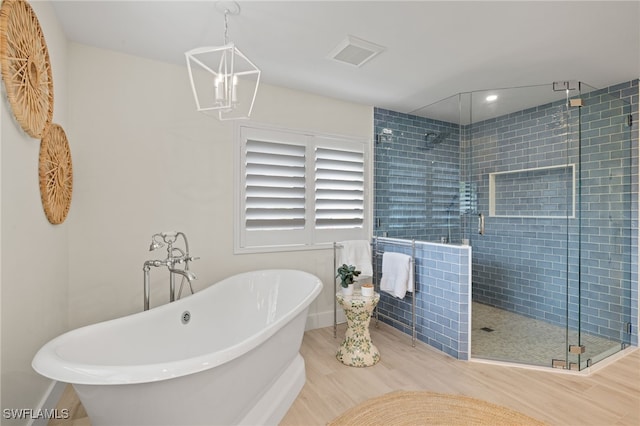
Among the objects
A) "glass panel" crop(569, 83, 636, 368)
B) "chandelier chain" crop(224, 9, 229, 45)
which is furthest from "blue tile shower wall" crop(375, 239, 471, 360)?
"chandelier chain" crop(224, 9, 229, 45)

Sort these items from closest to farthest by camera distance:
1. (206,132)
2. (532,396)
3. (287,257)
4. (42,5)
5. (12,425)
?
1. (12,425)
2. (42,5)
3. (532,396)
4. (206,132)
5. (287,257)

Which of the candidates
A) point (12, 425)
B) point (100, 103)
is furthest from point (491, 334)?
point (100, 103)

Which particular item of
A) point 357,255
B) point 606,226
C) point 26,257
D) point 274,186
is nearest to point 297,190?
point 274,186

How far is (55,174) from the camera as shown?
2.03 metres

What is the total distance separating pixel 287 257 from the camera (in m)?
3.34

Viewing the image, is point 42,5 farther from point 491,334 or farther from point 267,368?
point 491,334

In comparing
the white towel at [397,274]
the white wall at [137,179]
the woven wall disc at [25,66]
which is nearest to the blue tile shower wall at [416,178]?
the white towel at [397,274]

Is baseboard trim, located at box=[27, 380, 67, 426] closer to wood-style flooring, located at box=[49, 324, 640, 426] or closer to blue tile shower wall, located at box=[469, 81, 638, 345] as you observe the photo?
wood-style flooring, located at box=[49, 324, 640, 426]

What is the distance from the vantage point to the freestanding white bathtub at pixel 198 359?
1296mm

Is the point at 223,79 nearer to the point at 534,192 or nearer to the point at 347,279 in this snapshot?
the point at 347,279

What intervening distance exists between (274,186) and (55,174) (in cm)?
169

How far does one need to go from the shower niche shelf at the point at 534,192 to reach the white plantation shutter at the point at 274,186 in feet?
6.11

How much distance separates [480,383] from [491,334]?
0.82 meters

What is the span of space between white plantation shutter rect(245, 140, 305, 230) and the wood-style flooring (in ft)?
4.17
